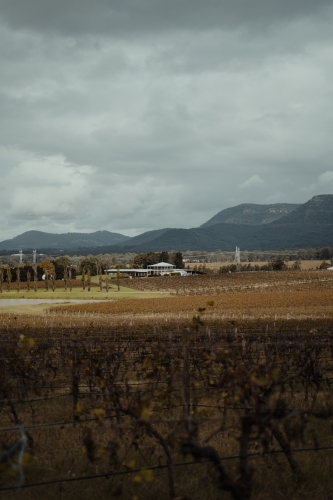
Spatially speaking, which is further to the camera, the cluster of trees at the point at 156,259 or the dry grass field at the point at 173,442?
the cluster of trees at the point at 156,259

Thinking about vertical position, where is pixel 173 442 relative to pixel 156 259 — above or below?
below

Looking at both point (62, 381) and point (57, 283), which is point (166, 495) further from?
point (57, 283)

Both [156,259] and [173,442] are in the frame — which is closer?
[173,442]

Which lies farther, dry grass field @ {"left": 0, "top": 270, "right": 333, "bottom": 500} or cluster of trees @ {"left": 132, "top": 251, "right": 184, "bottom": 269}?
cluster of trees @ {"left": 132, "top": 251, "right": 184, "bottom": 269}

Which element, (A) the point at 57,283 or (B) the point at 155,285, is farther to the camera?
(A) the point at 57,283

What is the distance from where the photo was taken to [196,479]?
7.24m

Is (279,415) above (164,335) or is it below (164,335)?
above

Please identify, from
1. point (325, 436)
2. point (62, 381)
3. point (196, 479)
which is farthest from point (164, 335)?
point (196, 479)

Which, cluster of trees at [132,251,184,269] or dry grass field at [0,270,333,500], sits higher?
cluster of trees at [132,251,184,269]

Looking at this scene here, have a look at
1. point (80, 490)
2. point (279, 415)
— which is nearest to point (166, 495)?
point (80, 490)

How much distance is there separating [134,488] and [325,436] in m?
3.53

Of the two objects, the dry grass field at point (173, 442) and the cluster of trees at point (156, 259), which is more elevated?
the cluster of trees at point (156, 259)

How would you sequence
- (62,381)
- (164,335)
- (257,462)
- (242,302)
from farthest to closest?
(242,302)
(164,335)
(62,381)
(257,462)

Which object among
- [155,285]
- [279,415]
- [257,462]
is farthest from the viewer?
[155,285]
